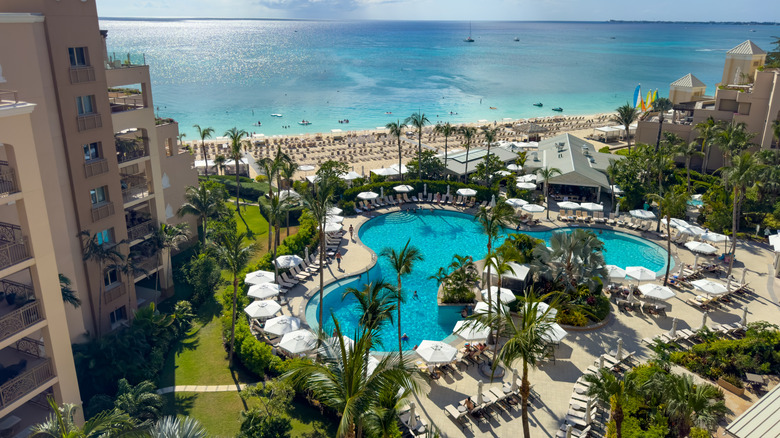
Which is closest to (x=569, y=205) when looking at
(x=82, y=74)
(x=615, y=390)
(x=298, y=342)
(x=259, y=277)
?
(x=259, y=277)

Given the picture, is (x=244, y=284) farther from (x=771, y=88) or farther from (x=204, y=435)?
(x=771, y=88)

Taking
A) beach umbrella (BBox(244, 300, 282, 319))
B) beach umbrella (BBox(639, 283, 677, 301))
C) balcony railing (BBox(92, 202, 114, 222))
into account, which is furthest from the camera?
beach umbrella (BBox(639, 283, 677, 301))

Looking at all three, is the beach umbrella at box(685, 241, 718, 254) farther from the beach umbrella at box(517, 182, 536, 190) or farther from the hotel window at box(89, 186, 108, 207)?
the hotel window at box(89, 186, 108, 207)

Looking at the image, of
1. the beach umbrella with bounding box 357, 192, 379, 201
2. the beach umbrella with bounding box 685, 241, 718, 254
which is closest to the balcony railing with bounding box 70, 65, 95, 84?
the beach umbrella with bounding box 357, 192, 379, 201

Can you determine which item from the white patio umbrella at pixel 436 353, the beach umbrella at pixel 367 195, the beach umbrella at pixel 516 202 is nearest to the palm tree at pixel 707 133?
the beach umbrella at pixel 516 202

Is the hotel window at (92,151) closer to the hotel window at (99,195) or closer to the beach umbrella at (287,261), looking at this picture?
the hotel window at (99,195)

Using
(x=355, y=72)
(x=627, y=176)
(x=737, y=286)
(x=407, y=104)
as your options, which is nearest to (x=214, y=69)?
(x=355, y=72)

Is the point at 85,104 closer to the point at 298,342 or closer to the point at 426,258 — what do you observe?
the point at 298,342
